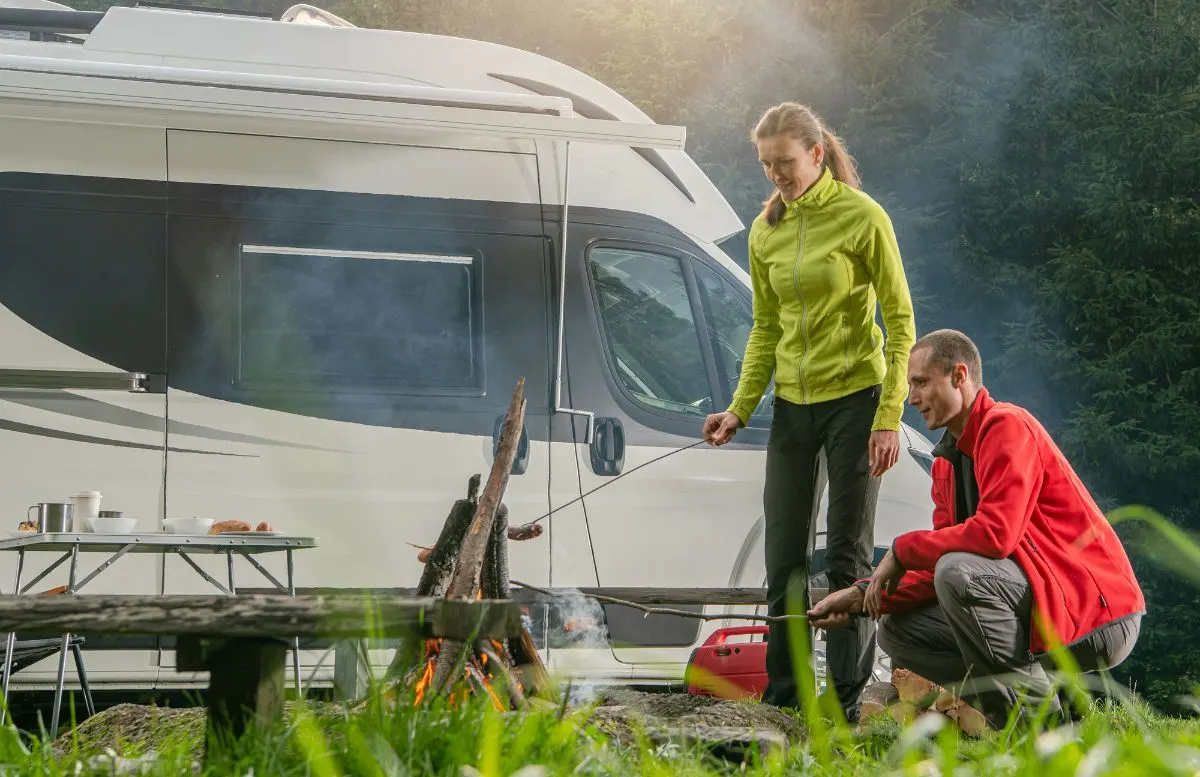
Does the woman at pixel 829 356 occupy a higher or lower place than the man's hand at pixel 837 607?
higher

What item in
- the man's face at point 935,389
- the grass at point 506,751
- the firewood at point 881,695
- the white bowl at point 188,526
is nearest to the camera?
the grass at point 506,751

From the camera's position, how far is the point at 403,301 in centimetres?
521

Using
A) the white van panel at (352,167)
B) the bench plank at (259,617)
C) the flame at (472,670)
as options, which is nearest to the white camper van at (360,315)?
the white van panel at (352,167)

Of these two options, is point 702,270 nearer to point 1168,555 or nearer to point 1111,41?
point 1168,555

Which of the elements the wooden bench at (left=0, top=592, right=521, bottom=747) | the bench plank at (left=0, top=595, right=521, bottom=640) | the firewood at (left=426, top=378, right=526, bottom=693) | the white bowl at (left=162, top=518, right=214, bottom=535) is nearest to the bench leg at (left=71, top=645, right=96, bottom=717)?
the white bowl at (left=162, top=518, right=214, bottom=535)

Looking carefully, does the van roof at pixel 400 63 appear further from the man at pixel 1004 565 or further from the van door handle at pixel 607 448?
the man at pixel 1004 565

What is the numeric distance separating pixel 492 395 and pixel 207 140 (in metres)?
1.35

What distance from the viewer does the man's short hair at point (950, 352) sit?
3549mm

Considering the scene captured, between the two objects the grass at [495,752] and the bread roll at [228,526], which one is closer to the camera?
the grass at [495,752]

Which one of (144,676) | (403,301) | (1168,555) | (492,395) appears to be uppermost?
(403,301)

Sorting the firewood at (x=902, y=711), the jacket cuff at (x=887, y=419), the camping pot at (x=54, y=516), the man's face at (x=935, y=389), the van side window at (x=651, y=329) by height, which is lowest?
the firewood at (x=902, y=711)

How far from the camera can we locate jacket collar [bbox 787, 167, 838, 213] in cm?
397

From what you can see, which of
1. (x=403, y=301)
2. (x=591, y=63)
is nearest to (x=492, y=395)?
(x=403, y=301)

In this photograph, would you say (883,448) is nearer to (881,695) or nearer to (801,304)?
(801,304)
